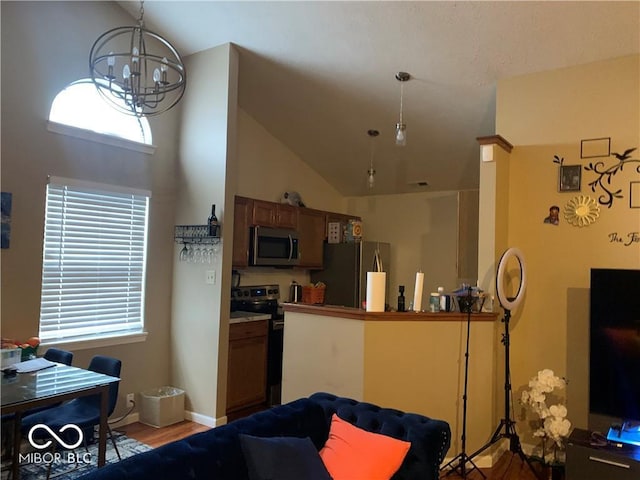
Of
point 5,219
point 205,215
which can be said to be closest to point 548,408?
point 205,215

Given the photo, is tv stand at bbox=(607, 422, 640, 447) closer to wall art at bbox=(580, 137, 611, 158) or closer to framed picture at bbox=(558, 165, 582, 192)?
framed picture at bbox=(558, 165, 582, 192)

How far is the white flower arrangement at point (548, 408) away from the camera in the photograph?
127 inches

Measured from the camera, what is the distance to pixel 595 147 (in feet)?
11.5

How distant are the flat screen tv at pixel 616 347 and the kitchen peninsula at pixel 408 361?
2.14 ft

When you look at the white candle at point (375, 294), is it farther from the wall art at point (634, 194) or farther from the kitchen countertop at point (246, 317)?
the wall art at point (634, 194)

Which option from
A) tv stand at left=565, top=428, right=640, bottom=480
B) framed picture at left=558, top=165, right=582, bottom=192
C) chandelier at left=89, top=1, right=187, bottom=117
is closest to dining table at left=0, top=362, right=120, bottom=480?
chandelier at left=89, top=1, right=187, bottom=117

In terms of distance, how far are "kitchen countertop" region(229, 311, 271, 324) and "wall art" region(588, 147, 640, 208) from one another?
308cm

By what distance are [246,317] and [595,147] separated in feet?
10.7

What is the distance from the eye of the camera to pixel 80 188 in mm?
3863

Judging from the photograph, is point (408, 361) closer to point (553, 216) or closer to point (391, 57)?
point (553, 216)

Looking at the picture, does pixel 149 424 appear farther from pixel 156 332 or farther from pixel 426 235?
pixel 426 235

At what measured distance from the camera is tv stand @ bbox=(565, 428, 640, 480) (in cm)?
266

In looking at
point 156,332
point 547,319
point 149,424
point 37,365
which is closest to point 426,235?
point 547,319

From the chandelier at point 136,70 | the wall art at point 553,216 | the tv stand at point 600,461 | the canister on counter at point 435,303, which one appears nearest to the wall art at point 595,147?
the wall art at point 553,216
